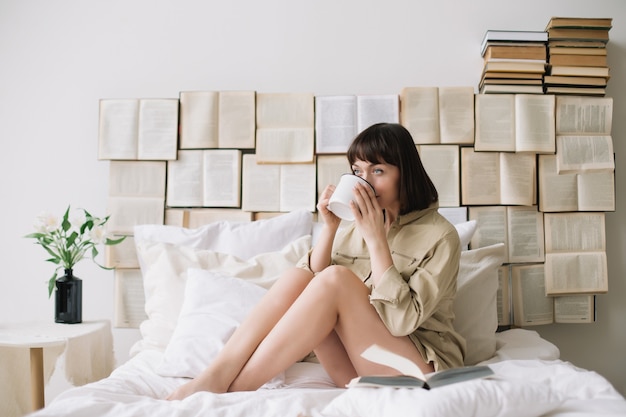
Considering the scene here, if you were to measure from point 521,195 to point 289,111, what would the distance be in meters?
0.93

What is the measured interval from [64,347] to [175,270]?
414 millimetres

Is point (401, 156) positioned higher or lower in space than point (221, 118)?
lower

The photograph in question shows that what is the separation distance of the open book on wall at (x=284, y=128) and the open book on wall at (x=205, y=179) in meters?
0.12

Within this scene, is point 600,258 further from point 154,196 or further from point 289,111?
point 154,196

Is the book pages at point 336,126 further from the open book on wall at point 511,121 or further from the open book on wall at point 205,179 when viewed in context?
the open book on wall at point 511,121

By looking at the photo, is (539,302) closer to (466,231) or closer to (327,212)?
(466,231)

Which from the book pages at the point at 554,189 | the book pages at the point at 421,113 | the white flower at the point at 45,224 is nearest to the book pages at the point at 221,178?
the white flower at the point at 45,224

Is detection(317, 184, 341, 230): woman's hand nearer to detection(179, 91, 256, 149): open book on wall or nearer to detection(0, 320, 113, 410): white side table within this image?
detection(179, 91, 256, 149): open book on wall

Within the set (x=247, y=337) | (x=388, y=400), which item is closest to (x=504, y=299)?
(x=247, y=337)

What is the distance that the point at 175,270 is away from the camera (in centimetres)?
171

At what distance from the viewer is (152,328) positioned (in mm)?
1659

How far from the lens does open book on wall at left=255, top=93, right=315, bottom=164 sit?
2.04 m

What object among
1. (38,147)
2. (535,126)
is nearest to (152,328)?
(38,147)

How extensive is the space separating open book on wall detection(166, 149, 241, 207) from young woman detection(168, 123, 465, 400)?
618mm
